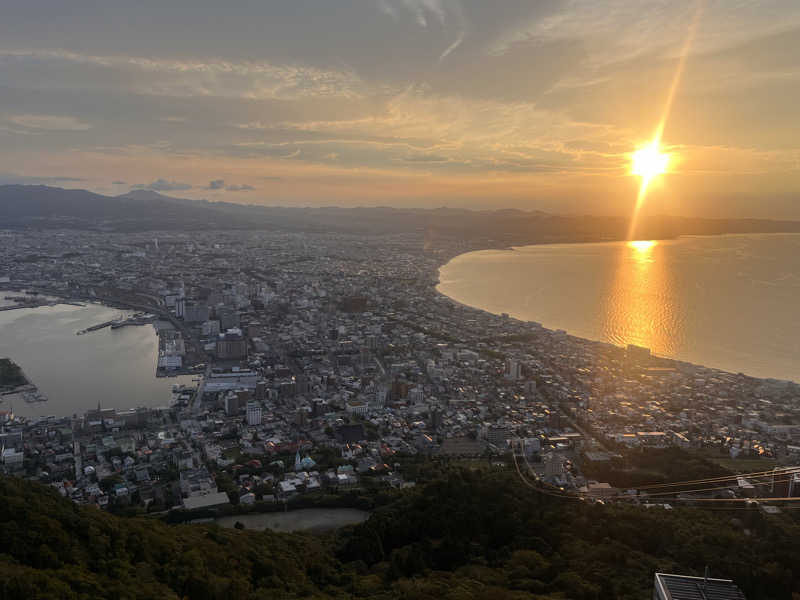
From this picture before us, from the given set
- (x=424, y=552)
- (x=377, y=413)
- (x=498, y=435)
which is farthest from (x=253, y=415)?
(x=424, y=552)

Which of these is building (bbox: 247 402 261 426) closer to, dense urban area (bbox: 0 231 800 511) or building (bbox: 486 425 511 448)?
dense urban area (bbox: 0 231 800 511)

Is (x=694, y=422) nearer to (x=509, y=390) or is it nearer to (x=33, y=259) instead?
(x=509, y=390)

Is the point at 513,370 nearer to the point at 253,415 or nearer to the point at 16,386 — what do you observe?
the point at 253,415

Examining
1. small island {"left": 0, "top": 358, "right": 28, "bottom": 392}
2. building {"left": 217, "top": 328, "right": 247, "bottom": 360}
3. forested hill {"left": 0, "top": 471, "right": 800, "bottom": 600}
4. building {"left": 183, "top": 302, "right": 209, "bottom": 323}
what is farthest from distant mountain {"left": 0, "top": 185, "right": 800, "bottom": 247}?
forested hill {"left": 0, "top": 471, "right": 800, "bottom": 600}

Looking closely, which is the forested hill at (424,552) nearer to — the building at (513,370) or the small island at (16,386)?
the building at (513,370)

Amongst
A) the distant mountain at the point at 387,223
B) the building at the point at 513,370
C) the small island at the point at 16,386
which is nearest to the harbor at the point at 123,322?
the small island at the point at 16,386

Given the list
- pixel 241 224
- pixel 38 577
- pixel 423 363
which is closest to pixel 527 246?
pixel 241 224
